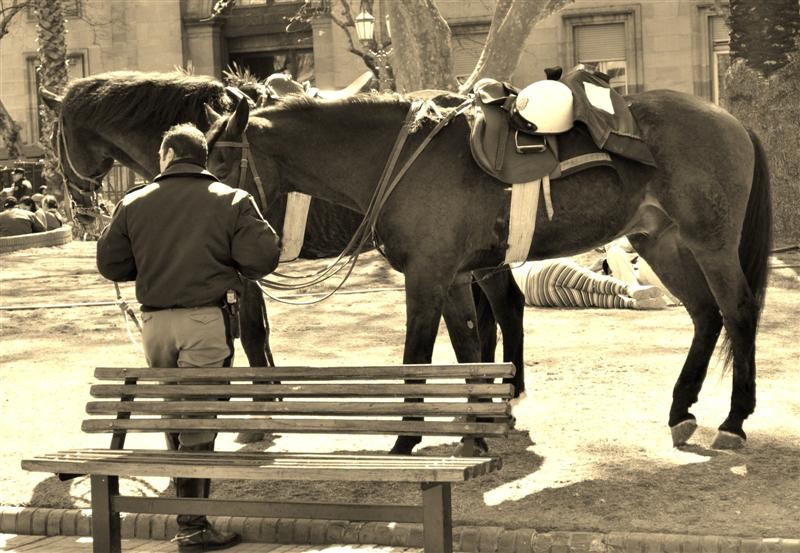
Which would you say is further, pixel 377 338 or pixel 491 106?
pixel 377 338

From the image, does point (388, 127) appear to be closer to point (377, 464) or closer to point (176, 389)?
point (176, 389)

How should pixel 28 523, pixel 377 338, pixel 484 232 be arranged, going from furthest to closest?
1. pixel 377 338
2. pixel 484 232
3. pixel 28 523

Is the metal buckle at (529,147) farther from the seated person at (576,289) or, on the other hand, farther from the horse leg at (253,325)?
the seated person at (576,289)

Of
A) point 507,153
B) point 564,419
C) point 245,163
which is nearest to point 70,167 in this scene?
point 245,163

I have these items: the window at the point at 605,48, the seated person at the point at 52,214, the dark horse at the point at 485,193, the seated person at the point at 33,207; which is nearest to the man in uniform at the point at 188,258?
the dark horse at the point at 485,193

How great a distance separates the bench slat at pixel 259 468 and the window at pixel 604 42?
90.8 ft

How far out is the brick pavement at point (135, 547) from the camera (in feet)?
21.0

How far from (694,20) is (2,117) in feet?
51.4

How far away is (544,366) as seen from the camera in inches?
409

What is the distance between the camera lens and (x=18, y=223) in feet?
72.7

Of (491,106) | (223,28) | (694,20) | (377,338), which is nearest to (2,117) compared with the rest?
(223,28)

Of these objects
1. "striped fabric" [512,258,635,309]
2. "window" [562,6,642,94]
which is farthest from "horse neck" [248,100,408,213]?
"window" [562,6,642,94]

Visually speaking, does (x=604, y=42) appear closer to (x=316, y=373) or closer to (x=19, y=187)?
(x=19, y=187)

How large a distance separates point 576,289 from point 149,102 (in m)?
5.66
